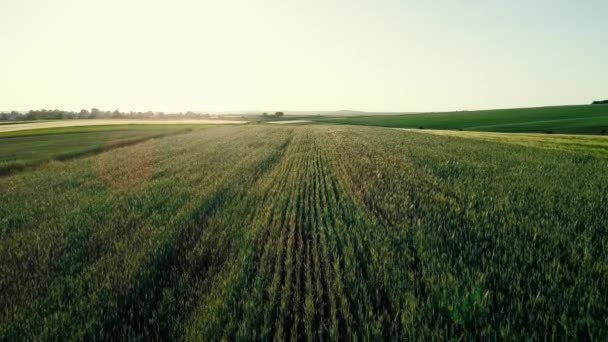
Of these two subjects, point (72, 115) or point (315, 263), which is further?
point (72, 115)

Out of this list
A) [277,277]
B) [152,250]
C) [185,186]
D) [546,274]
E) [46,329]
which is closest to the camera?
[46,329]

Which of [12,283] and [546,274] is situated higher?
[546,274]

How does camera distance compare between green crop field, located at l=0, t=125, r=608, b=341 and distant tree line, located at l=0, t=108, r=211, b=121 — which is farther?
distant tree line, located at l=0, t=108, r=211, b=121

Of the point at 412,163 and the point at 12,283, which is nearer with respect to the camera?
the point at 12,283

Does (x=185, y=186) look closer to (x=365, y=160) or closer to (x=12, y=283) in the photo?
(x=12, y=283)

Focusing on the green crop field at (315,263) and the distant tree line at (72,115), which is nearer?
the green crop field at (315,263)

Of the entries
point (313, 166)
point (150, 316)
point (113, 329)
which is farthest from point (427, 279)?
point (313, 166)

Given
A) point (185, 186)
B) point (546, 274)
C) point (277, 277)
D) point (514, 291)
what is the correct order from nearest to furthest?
point (514, 291), point (546, 274), point (277, 277), point (185, 186)
